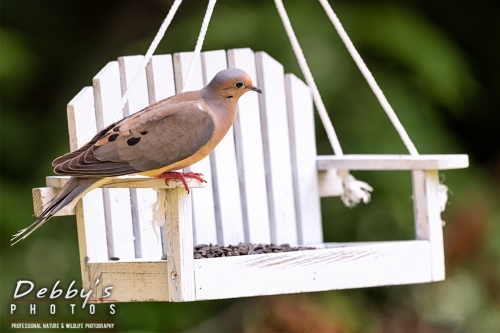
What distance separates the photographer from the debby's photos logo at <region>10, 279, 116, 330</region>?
358 centimetres

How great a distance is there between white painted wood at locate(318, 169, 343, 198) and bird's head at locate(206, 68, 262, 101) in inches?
48.1

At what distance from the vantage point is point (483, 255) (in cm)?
516

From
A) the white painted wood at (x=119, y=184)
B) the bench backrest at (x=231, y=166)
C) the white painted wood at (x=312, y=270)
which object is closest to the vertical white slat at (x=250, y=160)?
the bench backrest at (x=231, y=166)

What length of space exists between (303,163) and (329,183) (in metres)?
0.20

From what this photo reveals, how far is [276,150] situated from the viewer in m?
4.13

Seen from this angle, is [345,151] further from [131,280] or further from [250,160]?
[131,280]

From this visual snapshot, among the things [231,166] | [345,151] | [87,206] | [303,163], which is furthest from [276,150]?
[345,151]

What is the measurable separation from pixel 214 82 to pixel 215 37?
6.68 ft

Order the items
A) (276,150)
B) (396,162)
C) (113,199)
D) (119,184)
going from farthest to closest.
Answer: (276,150) < (396,162) < (113,199) < (119,184)

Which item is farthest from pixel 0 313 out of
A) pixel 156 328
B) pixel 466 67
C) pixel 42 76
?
pixel 466 67

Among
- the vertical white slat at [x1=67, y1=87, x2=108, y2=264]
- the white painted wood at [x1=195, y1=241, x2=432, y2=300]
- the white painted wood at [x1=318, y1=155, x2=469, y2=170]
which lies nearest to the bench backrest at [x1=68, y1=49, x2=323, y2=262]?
the vertical white slat at [x1=67, y1=87, x2=108, y2=264]

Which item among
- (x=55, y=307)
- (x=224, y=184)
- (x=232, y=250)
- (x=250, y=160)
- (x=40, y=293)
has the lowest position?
(x=55, y=307)

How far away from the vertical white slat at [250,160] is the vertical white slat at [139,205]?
50cm

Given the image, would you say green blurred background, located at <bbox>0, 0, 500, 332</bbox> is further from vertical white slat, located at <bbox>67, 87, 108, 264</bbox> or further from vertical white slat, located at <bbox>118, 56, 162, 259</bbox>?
vertical white slat, located at <bbox>67, 87, 108, 264</bbox>
